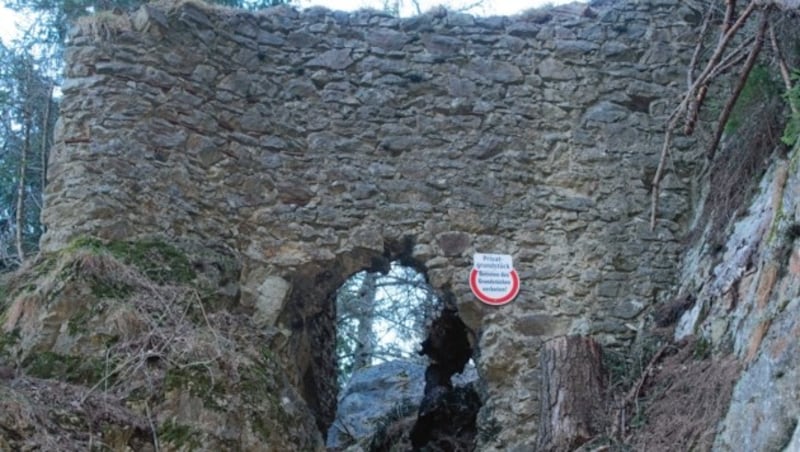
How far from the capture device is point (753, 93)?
5367 mm

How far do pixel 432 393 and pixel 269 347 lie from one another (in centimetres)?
270

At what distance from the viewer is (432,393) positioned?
733cm

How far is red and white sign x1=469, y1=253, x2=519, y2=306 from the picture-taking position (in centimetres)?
526

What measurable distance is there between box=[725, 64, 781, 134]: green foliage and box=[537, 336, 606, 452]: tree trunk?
1.76 metres

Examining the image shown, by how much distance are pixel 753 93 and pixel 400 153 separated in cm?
225

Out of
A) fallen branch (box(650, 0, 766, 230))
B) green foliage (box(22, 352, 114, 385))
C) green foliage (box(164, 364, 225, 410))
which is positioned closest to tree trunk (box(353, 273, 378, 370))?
fallen branch (box(650, 0, 766, 230))

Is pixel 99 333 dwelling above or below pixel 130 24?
below

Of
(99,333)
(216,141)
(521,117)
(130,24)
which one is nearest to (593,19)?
(521,117)

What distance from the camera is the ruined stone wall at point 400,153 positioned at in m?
5.15

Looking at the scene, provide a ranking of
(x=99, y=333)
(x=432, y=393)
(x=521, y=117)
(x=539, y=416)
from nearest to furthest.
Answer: (x=99, y=333), (x=539, y=416), (x=521, y=117), (x=432, y=393)

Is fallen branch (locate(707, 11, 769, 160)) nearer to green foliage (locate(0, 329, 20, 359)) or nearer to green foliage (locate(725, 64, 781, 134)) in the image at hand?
green foliage (locate(725, 64, 781, 134))

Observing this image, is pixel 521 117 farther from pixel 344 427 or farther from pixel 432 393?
pixel 344 427

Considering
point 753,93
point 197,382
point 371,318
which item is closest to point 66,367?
point 197,382

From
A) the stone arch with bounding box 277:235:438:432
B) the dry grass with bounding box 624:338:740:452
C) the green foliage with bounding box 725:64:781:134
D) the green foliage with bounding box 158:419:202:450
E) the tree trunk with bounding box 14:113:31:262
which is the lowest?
the green foliage with bounding box 158:419:202:450
